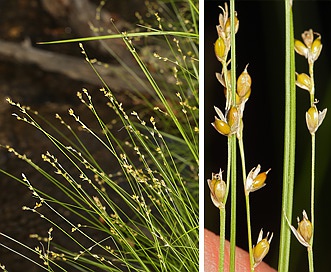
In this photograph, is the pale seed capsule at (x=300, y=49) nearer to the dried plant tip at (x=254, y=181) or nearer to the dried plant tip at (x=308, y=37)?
the dried plant tip at (x=308, y=37)

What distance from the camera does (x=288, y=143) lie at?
68 centimetres

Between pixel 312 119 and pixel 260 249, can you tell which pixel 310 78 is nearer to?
pixel 312 119

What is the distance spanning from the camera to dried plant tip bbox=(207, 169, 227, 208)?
0.68 m

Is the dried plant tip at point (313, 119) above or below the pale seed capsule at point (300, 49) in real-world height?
below

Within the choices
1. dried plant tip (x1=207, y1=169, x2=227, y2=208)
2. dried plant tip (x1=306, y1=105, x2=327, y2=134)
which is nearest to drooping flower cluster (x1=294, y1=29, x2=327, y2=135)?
dried plant tip (x1=306, y1=105, x2=327, y2=134)

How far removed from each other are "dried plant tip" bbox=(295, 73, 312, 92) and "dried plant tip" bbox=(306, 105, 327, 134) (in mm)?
21

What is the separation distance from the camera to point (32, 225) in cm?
109

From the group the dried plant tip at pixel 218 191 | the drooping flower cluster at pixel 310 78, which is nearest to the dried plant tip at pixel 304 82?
the drooping flower cluster at pixel 310 78

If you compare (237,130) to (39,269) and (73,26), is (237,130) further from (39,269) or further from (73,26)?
(73,26)

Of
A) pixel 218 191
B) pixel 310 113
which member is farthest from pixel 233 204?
pixel 310 113

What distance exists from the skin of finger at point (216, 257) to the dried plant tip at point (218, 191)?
57 mm

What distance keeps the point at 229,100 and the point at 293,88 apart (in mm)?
65

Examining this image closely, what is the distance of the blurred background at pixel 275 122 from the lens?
0.70 metres

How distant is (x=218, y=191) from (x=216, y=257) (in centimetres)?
10
